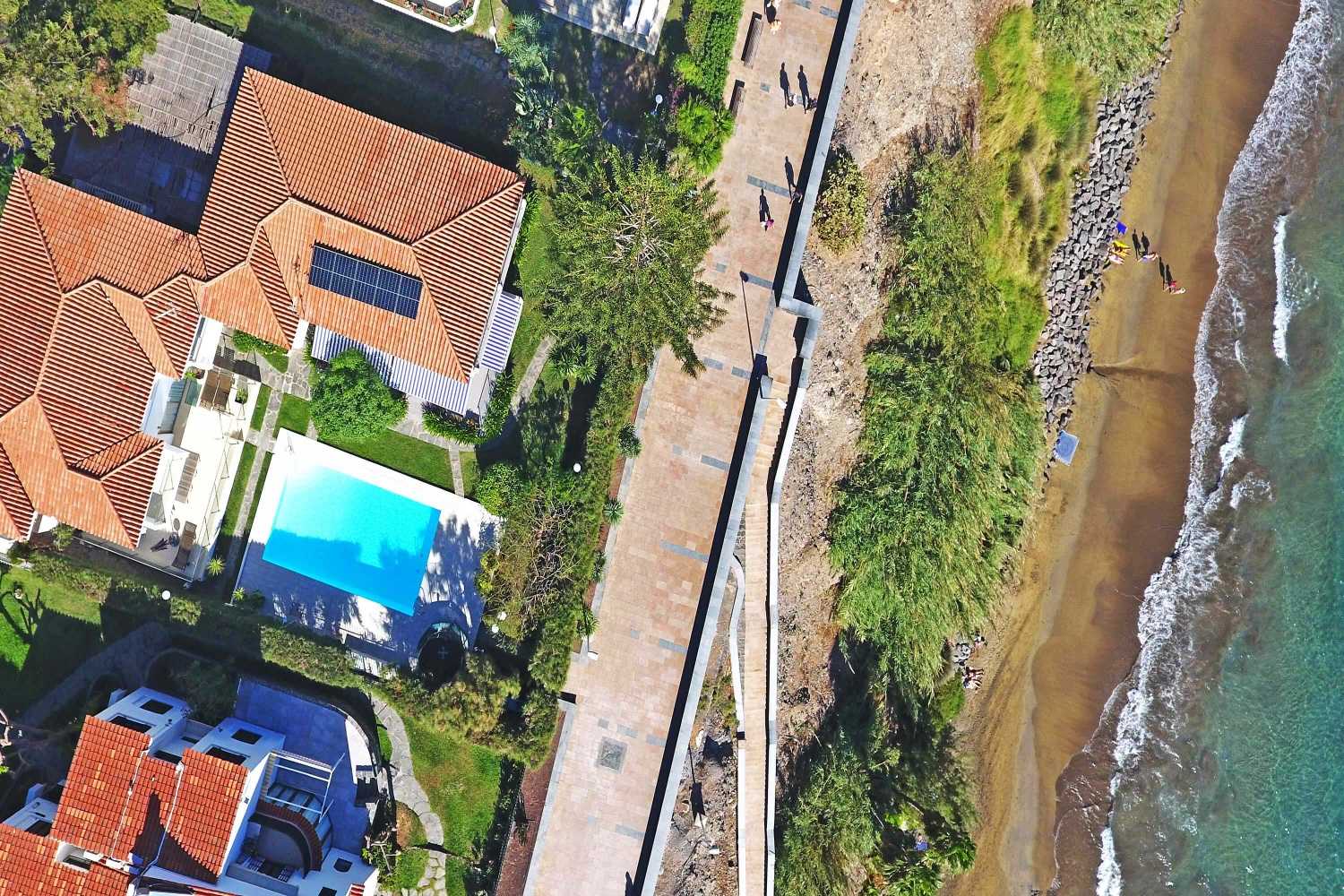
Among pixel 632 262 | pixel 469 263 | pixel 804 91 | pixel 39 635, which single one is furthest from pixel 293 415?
pixel 804 91

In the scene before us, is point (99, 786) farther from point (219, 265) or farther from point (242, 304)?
point (219, 265)

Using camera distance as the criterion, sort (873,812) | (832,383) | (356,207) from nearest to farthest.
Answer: (356,207)
(832,383)
(873,812)

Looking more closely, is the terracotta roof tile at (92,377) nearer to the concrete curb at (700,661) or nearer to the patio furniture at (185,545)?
the patio furniture at (185,545)

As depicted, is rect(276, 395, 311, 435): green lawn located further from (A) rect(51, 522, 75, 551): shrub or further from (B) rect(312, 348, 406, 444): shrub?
(A) rect(51, 522, 75, 551): shrub

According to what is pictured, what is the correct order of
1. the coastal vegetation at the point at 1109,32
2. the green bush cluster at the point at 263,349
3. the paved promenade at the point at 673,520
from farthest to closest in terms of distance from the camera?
the coastal vegetation at the point at 1109,32, the green bush cluster at the point at 263,349, the paved promenade at the point at 673,520

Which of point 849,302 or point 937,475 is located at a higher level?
point 849,302

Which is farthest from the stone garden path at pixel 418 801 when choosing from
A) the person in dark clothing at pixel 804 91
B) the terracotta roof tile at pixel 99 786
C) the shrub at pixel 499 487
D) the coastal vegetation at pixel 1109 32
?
the coastal vegetation at pixel 1109 32
